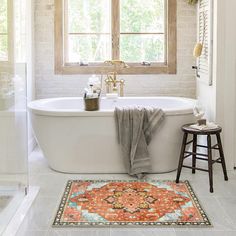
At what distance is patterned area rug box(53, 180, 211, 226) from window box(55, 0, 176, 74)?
192 centimetres

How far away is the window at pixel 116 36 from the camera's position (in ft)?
17.2

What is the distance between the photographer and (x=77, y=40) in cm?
536

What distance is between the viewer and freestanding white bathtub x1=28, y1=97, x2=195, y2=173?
4004 mm

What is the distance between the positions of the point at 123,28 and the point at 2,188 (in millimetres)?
3062

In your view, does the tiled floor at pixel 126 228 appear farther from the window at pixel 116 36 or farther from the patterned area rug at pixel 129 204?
the window at pixel 116 36

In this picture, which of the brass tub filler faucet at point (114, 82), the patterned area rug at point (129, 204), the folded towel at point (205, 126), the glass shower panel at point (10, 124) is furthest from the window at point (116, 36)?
the patterned area rug at point (129, 204)

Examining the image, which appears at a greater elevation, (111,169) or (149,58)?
(149,58)

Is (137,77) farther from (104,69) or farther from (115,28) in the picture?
(115,28)

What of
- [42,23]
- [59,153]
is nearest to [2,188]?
[59,153]

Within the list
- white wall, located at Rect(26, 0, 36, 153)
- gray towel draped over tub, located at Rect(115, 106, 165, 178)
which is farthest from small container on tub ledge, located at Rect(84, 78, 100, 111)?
white wall, located at Rect(26, 0, 36, 153)

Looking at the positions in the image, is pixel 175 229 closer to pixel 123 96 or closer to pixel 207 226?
pixel 207 226

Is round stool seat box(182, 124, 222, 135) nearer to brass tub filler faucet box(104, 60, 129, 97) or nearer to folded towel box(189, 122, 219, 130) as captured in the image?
folded towel box(189, 122, 219, 130)

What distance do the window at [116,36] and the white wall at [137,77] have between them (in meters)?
0.08

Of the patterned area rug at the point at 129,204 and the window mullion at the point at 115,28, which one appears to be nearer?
the patterned area rug at the point at 129,204
